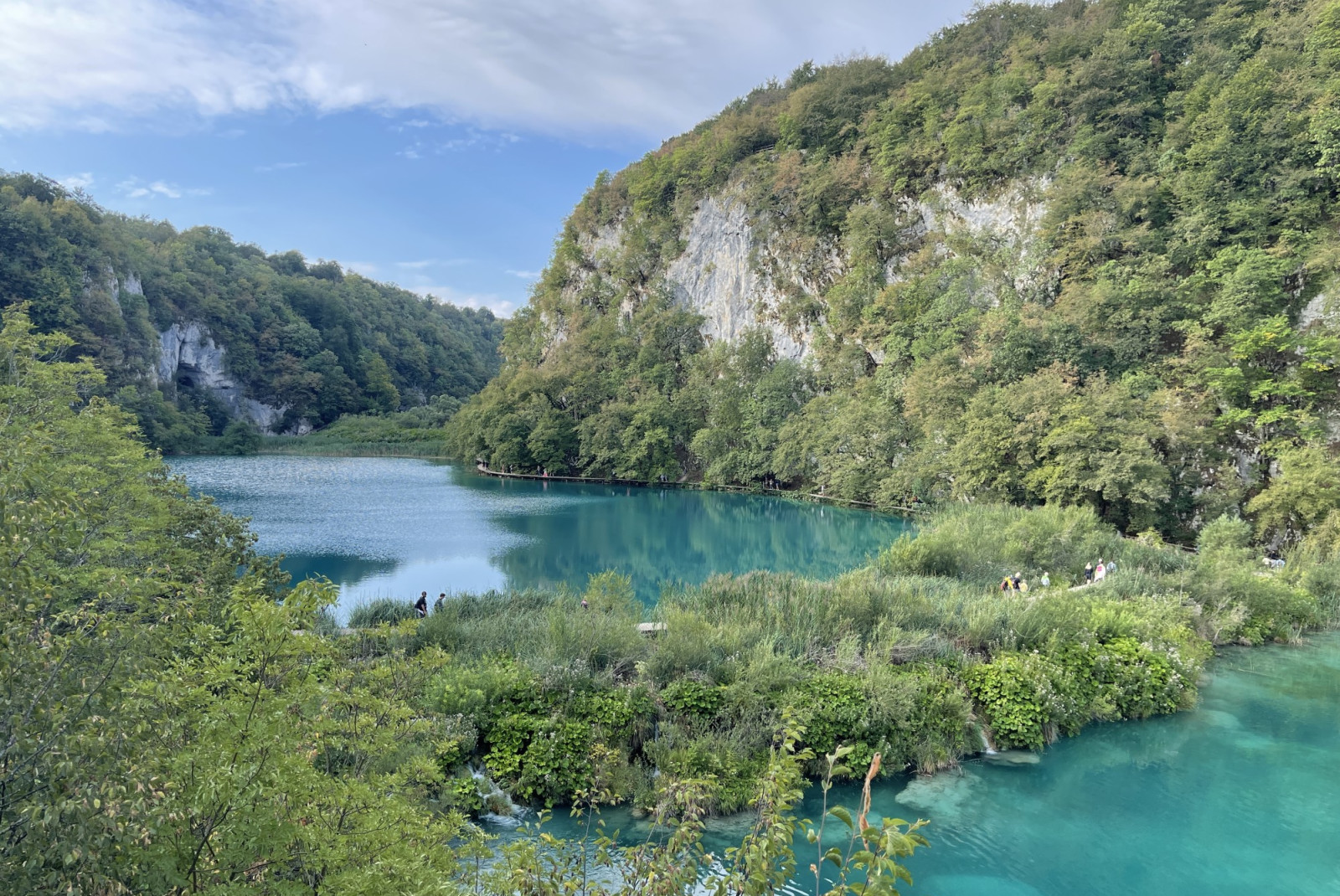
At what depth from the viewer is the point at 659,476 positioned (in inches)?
1909

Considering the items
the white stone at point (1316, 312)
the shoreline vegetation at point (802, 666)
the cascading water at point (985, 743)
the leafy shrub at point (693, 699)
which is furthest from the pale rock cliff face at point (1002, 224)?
the leafy shrub at point (693, 699)

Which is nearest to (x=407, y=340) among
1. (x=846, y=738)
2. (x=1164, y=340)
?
(x=1164, y=340)

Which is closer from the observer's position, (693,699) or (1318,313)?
(693,699)

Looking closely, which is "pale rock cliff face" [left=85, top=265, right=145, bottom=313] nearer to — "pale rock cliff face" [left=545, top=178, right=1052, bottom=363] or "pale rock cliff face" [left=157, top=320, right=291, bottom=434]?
"pale rock cliff face" [left=157, top=320, right=291, bottom=434]

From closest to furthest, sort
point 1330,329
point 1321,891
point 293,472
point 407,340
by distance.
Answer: point 1321,891
point 1330,329
point 293,472
point 407,340

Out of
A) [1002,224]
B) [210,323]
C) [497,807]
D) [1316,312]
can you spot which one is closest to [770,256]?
[1002,224]

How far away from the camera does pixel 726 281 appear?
55.4 meters

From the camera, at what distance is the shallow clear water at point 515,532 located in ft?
66.6

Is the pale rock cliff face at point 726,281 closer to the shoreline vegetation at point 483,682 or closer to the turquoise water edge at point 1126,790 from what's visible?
the turquoise water edge at point 1126,790

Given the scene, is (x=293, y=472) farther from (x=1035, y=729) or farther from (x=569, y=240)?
(x=1035, y=729)

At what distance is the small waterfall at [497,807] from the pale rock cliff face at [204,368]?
8007 cm

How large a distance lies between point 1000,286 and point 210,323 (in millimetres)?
82568

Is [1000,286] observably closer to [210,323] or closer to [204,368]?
[204,368]

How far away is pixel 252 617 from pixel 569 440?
50.1 m
